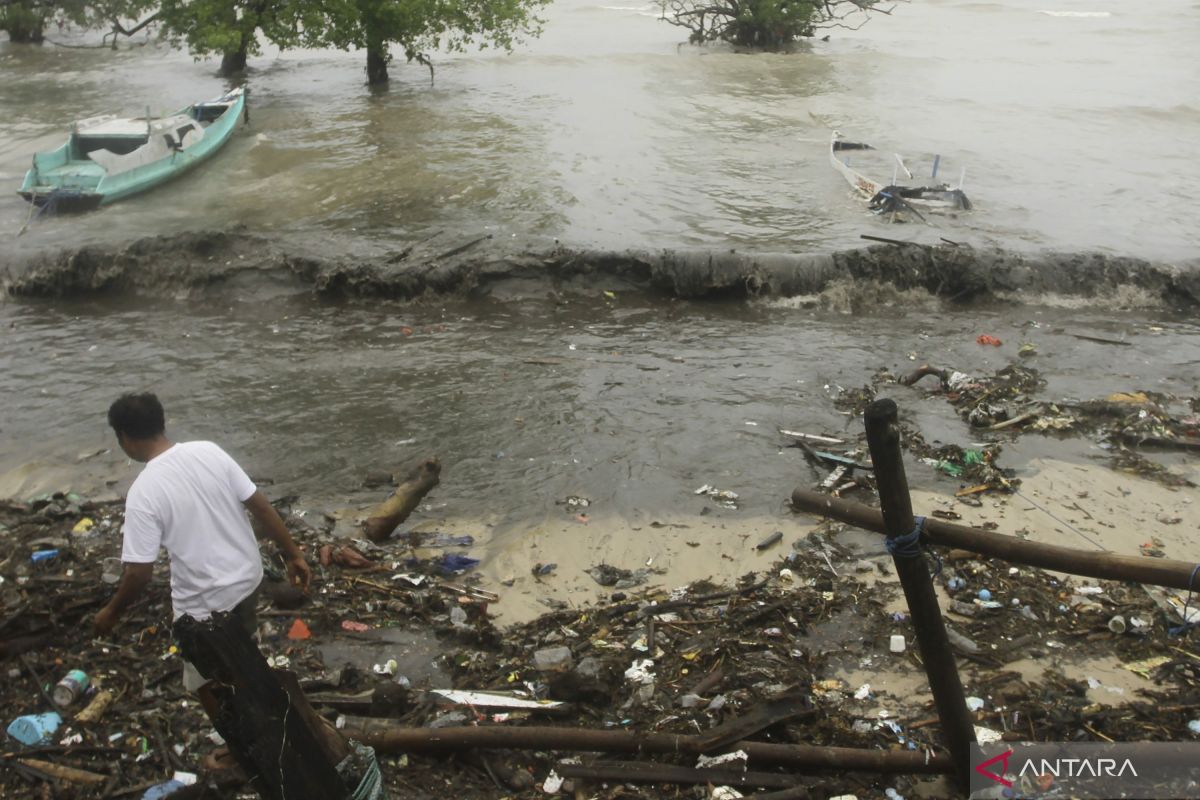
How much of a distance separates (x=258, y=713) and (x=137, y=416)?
130 centimetres

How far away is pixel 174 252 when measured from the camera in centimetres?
1273

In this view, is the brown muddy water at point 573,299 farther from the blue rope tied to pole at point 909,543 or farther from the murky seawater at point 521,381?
the blue rope tied to pole at point 909,543

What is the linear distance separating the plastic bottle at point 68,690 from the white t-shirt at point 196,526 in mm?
1075

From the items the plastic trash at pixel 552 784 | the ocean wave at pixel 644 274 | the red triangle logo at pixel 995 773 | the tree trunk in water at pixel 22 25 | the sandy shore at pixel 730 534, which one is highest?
the tree trunk in water at pixel 22 25

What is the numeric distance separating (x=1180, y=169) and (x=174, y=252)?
17930 millimetres

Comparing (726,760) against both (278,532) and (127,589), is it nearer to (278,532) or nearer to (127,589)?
(278,532)

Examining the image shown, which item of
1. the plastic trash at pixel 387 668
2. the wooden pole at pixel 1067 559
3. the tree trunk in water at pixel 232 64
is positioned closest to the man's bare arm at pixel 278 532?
the plastic trash at pixel 387 668

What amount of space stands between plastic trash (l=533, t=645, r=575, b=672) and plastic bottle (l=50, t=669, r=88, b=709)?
2.29 m

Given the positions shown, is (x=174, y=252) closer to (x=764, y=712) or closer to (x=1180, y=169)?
(x=764, y=712)

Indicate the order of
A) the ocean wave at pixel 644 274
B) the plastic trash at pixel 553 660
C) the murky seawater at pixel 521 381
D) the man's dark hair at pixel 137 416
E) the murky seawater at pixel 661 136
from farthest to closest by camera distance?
the murky seawater at pixel 661 136, the ocean wave at pixel 644 274, the murky seawater at pixel 521 381, the plastic trash at pixel 553 660, the man's dark hair at pixel 137 416

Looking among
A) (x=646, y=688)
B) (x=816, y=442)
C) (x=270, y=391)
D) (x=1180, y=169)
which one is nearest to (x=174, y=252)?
(x=270, y=391)

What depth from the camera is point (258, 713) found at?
3.46 meters

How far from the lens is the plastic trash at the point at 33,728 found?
14.2 feet

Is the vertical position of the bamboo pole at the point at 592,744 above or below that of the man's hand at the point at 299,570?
below
